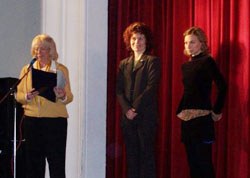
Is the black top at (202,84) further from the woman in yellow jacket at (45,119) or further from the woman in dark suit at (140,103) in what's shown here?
the woman in yellow jacket at (45,119)

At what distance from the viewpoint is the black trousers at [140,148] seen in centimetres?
362

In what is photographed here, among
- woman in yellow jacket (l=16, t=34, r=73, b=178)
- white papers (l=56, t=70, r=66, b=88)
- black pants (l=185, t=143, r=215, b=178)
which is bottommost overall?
black pants (l=185, t=143, r=215, b=178)

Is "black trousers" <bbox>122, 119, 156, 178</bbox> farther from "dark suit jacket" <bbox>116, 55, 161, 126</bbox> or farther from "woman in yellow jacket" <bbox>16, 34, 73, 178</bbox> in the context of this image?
"woman in yellow jacket" <bbox>16, 34, 73, 178</bbox>

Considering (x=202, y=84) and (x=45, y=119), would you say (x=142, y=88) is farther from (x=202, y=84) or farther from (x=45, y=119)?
(x=45, y=119)

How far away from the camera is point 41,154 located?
3.46 m

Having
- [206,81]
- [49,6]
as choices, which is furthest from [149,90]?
[49,6]

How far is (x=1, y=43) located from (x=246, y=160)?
2438 millimetres

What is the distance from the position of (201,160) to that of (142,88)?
0.72 meters

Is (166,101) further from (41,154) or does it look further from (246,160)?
(41,154)

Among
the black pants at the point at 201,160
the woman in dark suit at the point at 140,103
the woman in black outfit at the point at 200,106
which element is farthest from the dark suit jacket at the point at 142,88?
the black pants at the point at 201,160

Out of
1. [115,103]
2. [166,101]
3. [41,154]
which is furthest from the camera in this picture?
[115,103]

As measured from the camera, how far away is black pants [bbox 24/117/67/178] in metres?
3.40

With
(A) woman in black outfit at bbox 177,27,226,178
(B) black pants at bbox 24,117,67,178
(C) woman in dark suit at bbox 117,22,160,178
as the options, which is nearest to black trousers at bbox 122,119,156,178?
(C) woman in dark suit at bbox 117,22,160,178

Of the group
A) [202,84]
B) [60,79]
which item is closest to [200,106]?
[202,84]
